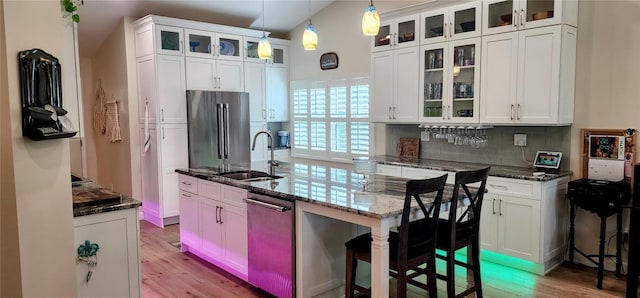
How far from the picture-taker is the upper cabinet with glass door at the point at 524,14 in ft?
12.0

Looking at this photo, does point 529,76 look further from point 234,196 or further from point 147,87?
point 147,87

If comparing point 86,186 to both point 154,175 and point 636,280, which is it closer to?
point 154,175

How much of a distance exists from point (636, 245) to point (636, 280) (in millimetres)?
243

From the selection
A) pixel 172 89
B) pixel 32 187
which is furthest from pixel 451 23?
pixel 32 187

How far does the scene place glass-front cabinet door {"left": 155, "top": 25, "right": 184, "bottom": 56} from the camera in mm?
5172

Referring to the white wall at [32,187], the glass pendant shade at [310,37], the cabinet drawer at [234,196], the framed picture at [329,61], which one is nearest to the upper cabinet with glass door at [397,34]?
the framed picture at [329,61]

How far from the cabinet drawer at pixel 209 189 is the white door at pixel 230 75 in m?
2.24

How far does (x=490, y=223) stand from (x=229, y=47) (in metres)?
3.91

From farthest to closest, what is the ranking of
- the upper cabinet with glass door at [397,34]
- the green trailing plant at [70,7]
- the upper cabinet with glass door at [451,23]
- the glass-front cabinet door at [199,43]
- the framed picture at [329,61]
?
the framed picture at [329,61]
the glass-front cabinet door at [199,43]
the upper cabinet with glass door at [397,34]
the upper cabinet with glass door at [451,23]
the green trailing plant at [70,7]

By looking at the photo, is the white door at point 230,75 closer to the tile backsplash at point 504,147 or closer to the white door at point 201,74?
the white door at point 201,74

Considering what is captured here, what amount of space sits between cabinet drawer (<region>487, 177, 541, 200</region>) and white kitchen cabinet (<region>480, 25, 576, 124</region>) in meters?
0.55

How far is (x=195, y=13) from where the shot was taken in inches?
223

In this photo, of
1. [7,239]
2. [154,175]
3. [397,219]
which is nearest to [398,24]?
[397,219]

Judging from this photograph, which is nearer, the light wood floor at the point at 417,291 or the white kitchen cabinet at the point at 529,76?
the light wood floor at the point at 417,291
